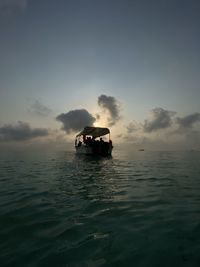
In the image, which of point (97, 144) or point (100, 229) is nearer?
point (100, 229)

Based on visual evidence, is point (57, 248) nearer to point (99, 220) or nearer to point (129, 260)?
point (129, 260)

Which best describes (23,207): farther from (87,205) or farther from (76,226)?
(76,226)

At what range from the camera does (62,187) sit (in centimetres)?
1453

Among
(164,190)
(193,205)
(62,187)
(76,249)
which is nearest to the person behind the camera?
(76,249)

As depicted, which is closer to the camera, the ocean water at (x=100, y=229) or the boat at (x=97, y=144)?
the ocean water at (x=100, y=229)

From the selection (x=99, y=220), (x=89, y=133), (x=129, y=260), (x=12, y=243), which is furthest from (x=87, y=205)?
(x=89, y=133)

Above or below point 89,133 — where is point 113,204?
below

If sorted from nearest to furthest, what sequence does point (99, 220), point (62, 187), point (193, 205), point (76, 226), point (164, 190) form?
point (76, 226)
point (99, 220)
point (193, 205)
point (164, 190)
point (62, 187)

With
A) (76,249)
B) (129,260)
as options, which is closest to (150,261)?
(129,260)

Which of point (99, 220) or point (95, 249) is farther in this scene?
point (99, 220)

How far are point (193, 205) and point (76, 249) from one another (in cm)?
613

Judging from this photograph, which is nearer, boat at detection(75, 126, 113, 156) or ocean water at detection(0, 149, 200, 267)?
ocean water at detection(0, 149, 200, 267)

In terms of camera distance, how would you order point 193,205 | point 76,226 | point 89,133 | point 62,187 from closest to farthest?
point 76,226 < point 193,205 < point 62,187 < point 89,133

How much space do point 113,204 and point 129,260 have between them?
5.04 meters
